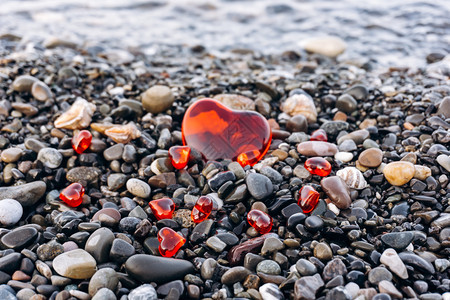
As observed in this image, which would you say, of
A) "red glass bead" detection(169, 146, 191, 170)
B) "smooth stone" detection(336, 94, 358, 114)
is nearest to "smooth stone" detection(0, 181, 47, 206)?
"red glass bead" detection(169, 146, 191, 170)

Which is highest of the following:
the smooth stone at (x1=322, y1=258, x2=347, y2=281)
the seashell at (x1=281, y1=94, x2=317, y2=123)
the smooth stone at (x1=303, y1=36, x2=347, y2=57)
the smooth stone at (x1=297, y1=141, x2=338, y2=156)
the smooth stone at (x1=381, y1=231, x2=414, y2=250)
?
the smooth stone at (x1=303, y1=36, x2=347, y2=57)

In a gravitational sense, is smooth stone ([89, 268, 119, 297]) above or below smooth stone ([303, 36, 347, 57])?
below

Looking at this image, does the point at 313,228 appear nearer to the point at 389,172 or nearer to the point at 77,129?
the point at 389,172

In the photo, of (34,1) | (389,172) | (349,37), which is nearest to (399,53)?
(349,37)

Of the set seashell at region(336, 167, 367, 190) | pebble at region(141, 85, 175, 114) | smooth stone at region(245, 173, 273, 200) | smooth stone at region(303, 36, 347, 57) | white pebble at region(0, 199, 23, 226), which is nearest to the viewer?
white pebble at region(0, 199, 23, 226)

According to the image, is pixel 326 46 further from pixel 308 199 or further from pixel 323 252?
pixel 323 252

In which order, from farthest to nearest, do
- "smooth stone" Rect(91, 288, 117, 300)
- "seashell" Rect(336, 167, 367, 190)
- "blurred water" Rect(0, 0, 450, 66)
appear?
"blurred water" Rect(0, 0, 450, 66), "seashell" Rect(336, 167, 367, 190), "smooth stone" Rect(91, 288, 117, 300)

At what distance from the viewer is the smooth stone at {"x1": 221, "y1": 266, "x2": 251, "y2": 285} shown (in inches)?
94.3

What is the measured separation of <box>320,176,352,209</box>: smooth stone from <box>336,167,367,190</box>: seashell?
0.08 meters

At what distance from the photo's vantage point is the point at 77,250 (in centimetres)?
250

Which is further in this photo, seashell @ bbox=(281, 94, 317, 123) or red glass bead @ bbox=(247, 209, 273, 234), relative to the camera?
seashell @ bbox=(281, 94, 317, 123)

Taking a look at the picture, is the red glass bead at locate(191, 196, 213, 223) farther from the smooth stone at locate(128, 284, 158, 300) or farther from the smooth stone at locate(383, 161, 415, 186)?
the smooth stone at locate(383, 161, 415, 186)

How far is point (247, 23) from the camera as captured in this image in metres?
7.54

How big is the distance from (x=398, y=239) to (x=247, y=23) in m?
5.75
